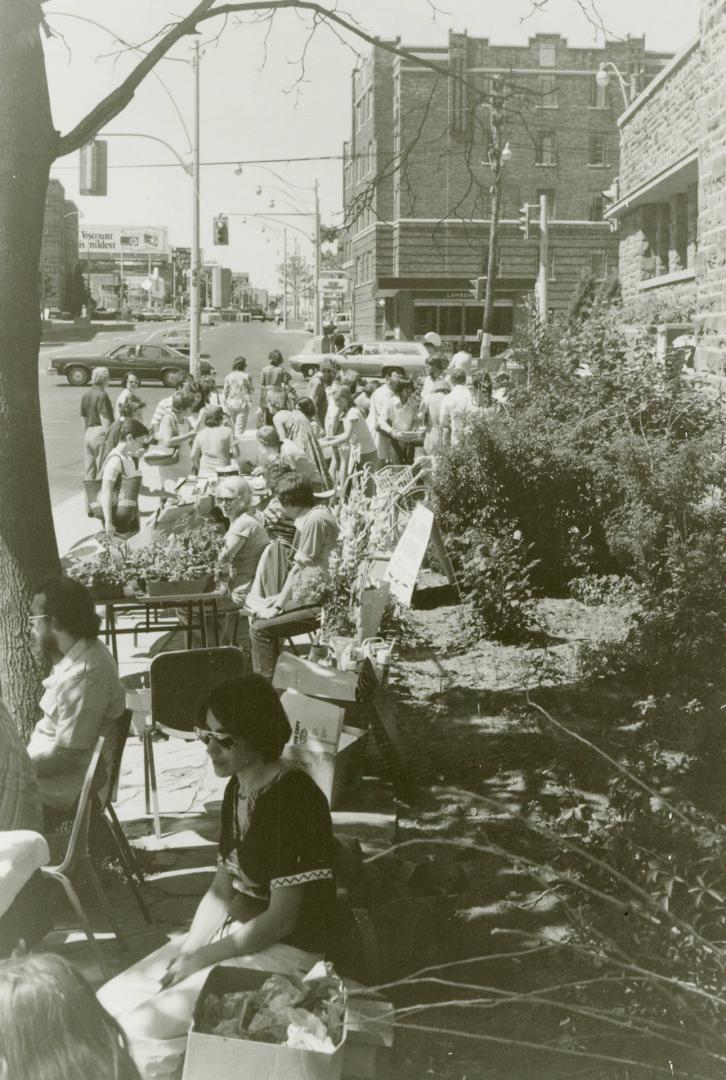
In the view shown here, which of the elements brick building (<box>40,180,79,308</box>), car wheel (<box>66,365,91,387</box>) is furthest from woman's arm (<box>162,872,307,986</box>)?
brick building (<box>40,180,79,308</box>)

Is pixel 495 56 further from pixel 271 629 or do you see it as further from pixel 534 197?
pixel 534 197

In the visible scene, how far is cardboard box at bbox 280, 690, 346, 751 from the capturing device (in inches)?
228

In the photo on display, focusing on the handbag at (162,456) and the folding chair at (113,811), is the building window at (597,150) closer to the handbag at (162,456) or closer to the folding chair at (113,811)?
the handbag at (162,456)

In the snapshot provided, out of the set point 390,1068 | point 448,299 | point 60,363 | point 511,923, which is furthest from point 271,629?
point 448,299

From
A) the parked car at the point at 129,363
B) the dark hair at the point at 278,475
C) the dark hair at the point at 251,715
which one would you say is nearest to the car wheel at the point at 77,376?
the parked car at the point at 129,363

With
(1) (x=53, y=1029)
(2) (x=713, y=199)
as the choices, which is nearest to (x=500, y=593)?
(2) (x=713, y=199)

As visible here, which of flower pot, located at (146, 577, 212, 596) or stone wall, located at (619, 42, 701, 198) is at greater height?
stone wall, located at (619, 42, 701, 198)

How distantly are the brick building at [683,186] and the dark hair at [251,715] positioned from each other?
4.93 meters

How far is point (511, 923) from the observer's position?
15.8 feet

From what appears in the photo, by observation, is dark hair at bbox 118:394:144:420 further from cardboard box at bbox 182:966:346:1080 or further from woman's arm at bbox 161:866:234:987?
cardboard box at bbox 182:966:346:1080

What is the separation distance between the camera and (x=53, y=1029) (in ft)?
6.45

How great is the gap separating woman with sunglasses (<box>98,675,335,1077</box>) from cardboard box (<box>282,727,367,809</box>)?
69.3 inches

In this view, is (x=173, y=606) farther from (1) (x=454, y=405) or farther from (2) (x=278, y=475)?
(1) (x=454, y=405)

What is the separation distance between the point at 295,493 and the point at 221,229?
1064 inches
